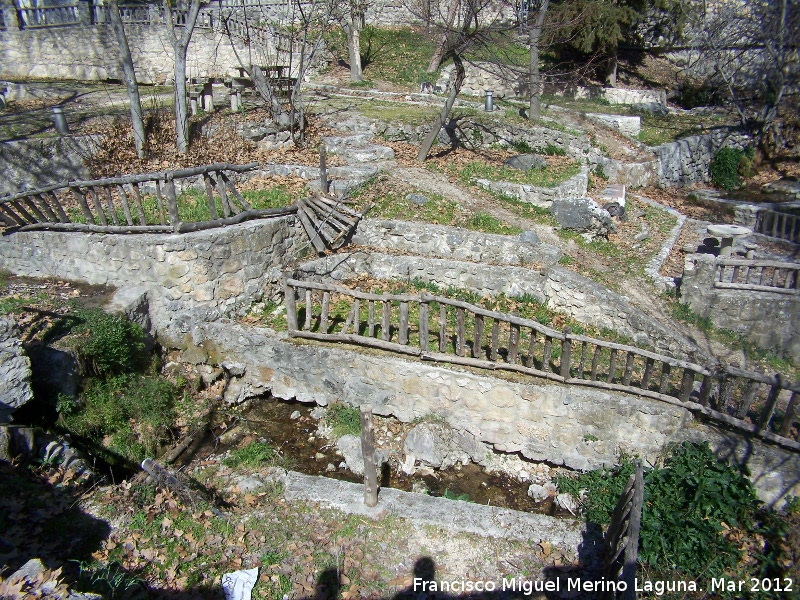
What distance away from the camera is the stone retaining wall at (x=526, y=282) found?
9758 mm

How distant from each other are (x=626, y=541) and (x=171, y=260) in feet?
28.4

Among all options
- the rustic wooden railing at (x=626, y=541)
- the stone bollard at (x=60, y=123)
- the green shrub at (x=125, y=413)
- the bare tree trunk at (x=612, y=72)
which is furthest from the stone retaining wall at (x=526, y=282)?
the bare tree trunk at (x=612, y=72)

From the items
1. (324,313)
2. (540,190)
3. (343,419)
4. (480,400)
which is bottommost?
(343,419)

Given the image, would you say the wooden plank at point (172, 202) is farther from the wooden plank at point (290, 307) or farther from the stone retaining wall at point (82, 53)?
the stone retaining wall at point (82, 53)

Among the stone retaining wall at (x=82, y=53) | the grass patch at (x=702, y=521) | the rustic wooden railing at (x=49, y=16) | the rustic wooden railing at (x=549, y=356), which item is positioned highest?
the rustic wooden railing at (x=49, y=16)

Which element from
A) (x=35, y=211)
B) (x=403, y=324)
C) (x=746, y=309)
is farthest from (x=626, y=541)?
(x=35, y=211)

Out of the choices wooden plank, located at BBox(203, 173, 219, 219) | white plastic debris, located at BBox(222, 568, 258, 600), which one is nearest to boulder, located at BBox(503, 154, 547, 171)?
wooden plank, located at BBox(203, 173, 219, 219)

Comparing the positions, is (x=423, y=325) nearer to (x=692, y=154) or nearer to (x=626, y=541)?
(x=626, y=541)

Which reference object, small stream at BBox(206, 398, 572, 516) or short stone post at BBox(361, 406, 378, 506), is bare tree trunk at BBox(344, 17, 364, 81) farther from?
short stone post at BBox(361, 406, 378, 506)

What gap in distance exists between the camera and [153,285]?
10.2 m

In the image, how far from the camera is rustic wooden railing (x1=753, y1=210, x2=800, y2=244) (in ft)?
43.3

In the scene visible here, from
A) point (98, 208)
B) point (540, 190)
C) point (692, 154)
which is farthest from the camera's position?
point (692, 154)

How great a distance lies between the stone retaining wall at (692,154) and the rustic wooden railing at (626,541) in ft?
51.9

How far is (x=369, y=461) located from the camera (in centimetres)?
665
